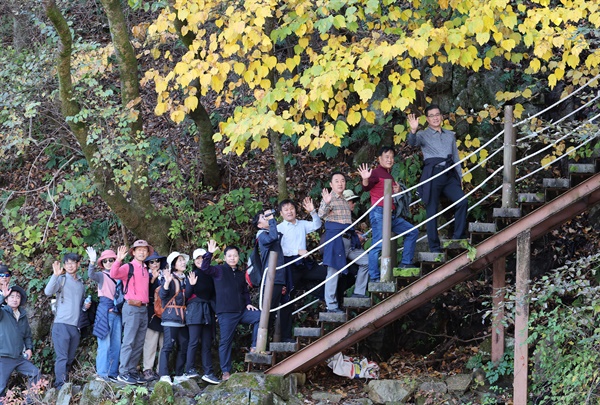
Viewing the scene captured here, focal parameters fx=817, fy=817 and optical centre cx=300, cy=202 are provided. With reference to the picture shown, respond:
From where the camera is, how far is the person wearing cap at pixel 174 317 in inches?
404

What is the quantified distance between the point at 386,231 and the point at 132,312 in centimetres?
340

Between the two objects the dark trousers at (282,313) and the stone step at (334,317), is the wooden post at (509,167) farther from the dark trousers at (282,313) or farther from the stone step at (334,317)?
the dark trousers at (282,313)

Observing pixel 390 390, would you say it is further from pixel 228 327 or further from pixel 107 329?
pixel 107 329

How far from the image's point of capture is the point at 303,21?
9.84 metres

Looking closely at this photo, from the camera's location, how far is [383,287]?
9609 mm

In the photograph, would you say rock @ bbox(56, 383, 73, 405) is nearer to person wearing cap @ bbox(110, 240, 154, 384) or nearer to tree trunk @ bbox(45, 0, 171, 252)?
person wearing cap @ bbox(110, 240, 154, 384)

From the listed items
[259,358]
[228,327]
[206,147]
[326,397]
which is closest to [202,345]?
[228,327]

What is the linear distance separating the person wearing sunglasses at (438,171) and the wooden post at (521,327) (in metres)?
0.71

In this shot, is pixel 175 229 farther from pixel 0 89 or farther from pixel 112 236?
pixel 0 89

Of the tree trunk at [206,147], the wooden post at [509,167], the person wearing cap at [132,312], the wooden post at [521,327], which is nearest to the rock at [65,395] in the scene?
the person wearing cap at [132,312]

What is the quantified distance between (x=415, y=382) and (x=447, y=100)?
490 cm

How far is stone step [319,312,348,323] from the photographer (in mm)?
9797

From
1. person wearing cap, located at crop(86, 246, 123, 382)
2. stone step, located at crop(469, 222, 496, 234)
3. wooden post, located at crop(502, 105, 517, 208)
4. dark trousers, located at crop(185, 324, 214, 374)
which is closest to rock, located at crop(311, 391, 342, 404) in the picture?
dark trousers, located at crop(185, 324, 214, 374)

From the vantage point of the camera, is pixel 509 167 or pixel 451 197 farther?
pixel 451 197
